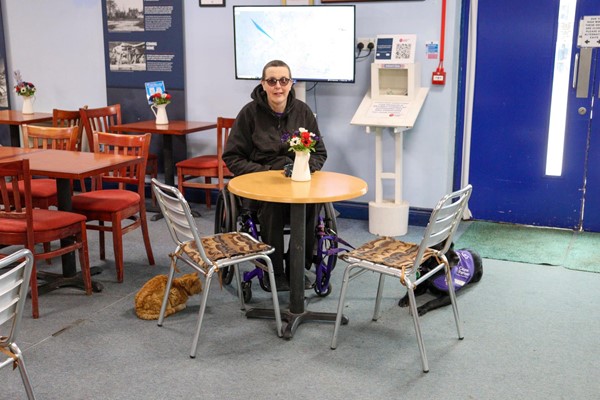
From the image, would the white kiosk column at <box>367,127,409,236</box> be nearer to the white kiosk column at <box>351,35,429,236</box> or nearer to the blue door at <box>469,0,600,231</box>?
the white kiosk column at <box>351,35,429,236</box>

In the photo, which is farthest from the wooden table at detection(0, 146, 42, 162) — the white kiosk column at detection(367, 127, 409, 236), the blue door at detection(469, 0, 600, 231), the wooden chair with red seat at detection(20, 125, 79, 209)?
the blue door at detection(469, 0, 600, 231)

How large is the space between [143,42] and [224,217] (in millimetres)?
2767

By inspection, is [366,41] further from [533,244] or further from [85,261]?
[85,261]

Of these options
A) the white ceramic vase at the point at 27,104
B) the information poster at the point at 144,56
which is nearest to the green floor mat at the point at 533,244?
the information poster at the point at 144,56

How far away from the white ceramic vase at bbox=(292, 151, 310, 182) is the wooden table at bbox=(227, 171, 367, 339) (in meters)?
0.03

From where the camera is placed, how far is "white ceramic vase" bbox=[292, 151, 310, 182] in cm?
322

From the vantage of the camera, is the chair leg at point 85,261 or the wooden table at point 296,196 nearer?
the wooden table at point 296,196

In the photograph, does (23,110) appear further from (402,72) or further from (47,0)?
(402,72)

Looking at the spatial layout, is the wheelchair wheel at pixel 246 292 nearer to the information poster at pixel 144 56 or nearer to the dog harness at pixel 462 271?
the dog harness at pixel 462 271

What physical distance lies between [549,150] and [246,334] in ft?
9.29

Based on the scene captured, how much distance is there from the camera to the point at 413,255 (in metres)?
3.01

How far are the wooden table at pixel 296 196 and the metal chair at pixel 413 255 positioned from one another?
262 millimetres

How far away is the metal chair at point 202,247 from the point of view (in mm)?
2869

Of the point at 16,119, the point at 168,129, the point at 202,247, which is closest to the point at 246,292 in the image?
the point at 202,247
